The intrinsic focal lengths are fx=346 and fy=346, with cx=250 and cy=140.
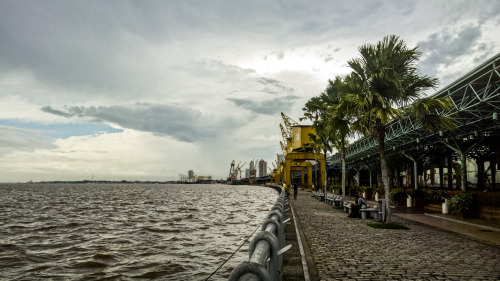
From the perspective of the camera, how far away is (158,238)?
16.6 metres

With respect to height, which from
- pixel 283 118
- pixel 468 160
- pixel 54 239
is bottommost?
pixel 54 239

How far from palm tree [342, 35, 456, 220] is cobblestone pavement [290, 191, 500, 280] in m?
3.74

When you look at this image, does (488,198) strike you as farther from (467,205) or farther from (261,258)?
(261,258)

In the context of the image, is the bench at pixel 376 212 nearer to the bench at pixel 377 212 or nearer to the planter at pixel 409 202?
the bench at pixel 377 212

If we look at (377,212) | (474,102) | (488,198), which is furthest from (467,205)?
(474,102)

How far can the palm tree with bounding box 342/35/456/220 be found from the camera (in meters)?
14.6

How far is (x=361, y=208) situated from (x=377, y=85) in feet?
22.0

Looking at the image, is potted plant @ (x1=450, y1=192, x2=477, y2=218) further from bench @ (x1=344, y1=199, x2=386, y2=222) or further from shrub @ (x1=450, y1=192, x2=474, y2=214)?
bench @ (x1=344, y1=199, x2=386, y2=222)

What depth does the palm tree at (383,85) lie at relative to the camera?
14.6 m

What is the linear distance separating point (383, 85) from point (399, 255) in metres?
8.70

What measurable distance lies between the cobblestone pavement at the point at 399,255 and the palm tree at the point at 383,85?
3.74 m

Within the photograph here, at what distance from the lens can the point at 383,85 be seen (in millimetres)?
15281

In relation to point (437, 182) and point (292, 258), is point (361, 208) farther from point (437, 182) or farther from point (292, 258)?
point (437, 182)

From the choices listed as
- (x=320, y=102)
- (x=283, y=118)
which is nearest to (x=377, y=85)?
(x=320, y=102)
